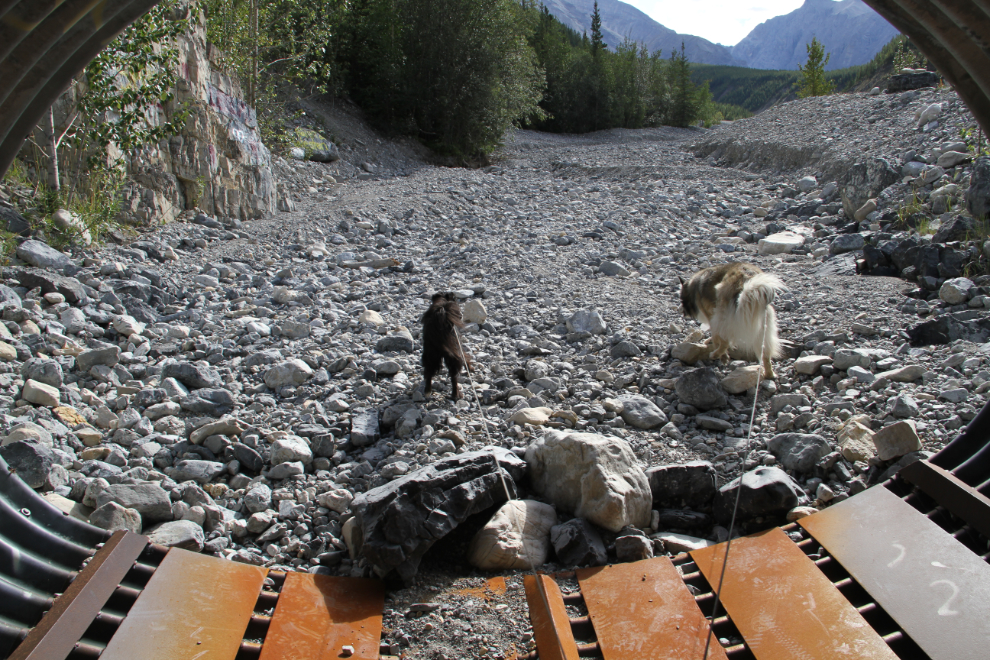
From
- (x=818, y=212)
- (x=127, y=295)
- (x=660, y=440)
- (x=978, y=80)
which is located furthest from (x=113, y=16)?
(x=818, y=212)

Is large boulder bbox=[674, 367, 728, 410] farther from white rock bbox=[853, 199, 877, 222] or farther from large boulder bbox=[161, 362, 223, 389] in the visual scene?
white rock bbox=[853, 199, 877, 222]

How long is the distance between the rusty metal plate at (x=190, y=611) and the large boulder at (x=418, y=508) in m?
0.49

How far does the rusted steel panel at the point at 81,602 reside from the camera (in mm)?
1905

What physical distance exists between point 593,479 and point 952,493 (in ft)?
4.83

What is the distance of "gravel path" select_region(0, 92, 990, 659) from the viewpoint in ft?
9.37

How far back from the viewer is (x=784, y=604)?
2.28 metres

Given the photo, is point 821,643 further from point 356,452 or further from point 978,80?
point 356,452

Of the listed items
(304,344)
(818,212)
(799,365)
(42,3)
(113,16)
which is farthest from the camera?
(818,212)

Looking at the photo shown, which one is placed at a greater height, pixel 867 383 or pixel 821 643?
pixel 867 383

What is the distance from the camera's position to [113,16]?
2.04 metres

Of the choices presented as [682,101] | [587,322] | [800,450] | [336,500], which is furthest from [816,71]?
[336,500]

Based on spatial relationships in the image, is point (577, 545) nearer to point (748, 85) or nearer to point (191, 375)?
point (191, 375)

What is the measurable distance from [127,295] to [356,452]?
125 inches

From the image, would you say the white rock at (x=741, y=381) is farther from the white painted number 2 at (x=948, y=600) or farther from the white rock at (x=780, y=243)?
the white rock at (x=780, y=243)
